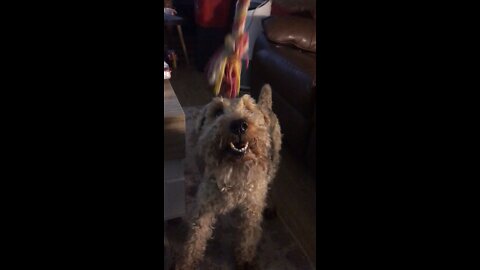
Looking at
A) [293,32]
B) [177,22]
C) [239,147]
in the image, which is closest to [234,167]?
[239,147]

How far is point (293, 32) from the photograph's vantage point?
2322mm

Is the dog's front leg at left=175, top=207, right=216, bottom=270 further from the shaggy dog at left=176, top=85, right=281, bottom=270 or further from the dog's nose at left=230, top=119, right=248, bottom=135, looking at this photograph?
the dog's nose at left=230, top=119, right=248, bottom=135

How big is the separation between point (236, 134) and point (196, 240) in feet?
1.53

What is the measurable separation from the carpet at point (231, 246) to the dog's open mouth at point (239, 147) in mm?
408

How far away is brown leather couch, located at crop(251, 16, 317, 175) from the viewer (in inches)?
73.3

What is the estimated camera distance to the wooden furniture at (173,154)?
1270 millimetres

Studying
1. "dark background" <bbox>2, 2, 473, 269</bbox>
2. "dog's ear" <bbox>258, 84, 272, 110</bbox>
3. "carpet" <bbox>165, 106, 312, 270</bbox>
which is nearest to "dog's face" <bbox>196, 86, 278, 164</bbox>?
"dog's ear" <bbox>258, 84, 272, 110</bbox>

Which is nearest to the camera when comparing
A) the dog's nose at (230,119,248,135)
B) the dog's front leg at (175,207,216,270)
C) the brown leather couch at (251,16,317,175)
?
the dog's nose at (230,119,248,135)

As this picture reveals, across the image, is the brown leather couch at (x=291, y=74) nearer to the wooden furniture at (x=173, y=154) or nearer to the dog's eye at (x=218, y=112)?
the dog's eye at (x=218, y=112)

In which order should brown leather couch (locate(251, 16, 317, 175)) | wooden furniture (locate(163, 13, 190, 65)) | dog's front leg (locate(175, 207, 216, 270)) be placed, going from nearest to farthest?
dog's front leg (locate(175, 207, 216, 270)) < brown leather couch (locate(251, 16, 317, 175)) < wooden furniture (locate(163, 13, 190, 65))
